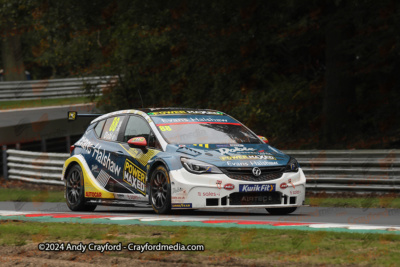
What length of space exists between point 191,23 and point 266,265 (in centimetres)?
1764

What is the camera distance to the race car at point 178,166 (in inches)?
441

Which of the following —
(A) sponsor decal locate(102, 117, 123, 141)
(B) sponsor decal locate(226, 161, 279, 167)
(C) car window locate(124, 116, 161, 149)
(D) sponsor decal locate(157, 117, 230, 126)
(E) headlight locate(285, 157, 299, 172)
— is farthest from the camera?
(A) sponsor decal locate(102, 117, 123, 141)

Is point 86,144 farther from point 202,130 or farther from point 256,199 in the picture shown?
point 256,199

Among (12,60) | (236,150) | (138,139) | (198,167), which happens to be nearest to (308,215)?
(236,150)

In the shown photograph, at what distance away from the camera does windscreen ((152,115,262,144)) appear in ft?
40.0

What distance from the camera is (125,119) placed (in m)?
13.4

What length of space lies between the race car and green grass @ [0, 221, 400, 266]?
6.46 ft

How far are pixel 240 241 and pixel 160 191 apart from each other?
12.9ft

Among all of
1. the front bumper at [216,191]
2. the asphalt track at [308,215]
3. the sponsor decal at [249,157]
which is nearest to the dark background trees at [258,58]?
the asphalt track at [308,215]

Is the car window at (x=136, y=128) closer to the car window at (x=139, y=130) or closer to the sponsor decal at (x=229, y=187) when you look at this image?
the car window at (x=139, y=130)

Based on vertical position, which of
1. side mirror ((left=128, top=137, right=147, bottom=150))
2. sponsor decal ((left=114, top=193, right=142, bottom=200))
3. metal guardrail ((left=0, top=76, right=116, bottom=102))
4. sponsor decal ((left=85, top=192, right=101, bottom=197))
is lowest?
sponsor decal ((left=85, top=192, right=101, bottom=197))

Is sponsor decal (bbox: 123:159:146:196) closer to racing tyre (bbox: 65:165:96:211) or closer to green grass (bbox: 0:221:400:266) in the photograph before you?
racing tyre (bbox: 65:165:96:211)

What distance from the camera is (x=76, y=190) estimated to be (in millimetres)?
13891

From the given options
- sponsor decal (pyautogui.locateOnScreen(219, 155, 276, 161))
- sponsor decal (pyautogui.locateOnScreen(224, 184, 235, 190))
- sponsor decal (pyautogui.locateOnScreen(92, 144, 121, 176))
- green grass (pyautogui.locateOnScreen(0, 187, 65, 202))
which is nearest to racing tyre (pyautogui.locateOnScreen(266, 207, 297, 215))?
sponsor decal (pyautogui.locateOnScreen(219, 155, 276, 161))
